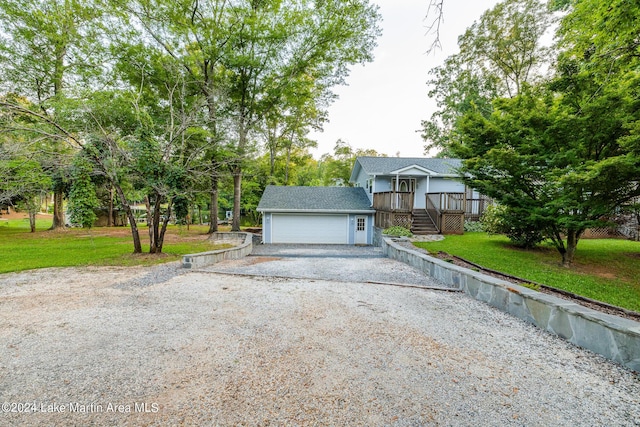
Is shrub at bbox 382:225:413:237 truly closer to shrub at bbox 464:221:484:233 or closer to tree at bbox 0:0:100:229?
shrub at bbox 464:221:484:233

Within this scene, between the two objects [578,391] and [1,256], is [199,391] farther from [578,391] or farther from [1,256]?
[1,256]

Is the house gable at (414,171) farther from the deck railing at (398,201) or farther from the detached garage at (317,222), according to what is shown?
the detached garage at (317,222)

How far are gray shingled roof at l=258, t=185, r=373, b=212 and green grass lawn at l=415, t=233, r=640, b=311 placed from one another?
635 centimetres

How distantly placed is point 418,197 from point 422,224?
2.95 m

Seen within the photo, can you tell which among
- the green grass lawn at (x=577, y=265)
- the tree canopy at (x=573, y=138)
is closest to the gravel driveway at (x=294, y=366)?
the green grass lawn at (x=577, y=265)

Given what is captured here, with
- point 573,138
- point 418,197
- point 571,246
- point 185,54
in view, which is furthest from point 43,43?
point 571,246

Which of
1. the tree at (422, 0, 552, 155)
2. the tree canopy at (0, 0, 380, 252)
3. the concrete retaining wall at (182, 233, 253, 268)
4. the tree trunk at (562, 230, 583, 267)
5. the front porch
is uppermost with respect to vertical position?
the tree at (422, 0, 552, 155)

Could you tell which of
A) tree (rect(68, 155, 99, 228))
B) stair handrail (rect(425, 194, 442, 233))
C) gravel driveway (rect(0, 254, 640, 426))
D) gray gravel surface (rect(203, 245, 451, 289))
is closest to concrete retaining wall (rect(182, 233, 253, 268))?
gray gravel surface (rect(203, 245, 451, 289))

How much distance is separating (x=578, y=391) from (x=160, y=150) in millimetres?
10569

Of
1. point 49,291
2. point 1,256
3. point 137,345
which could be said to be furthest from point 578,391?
point 1,256

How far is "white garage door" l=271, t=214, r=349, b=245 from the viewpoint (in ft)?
53.7

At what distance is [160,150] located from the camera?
8.79 meters

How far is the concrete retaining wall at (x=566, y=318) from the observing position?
9.37ft

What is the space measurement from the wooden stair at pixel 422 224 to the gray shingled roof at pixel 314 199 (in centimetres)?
268
